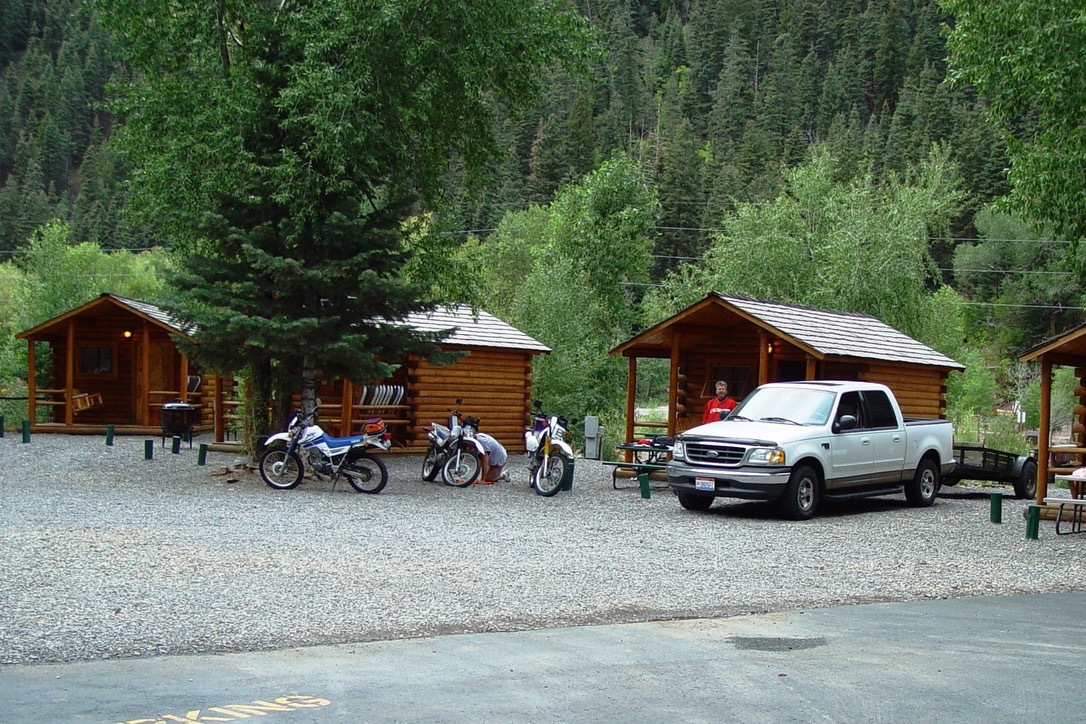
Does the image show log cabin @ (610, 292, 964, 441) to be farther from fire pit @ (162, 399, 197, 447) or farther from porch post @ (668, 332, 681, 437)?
fire pit @ (162, 399, 197, 447)

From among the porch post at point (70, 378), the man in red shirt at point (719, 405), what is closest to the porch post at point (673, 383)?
the man in red shirt at point (719, 405)

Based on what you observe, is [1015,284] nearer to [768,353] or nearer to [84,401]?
[768,353]

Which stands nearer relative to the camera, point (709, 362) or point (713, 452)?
point (713, 452)

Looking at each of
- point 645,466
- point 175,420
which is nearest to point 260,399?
point 175,420

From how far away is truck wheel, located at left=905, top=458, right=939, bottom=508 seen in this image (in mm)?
19625

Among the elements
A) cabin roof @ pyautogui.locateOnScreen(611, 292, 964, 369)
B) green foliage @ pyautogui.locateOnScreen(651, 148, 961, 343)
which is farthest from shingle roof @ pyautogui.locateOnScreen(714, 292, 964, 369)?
green foliage @ pyautogui.locateOnScreen(651, 148, 961, 343)

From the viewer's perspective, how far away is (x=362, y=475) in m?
19.6

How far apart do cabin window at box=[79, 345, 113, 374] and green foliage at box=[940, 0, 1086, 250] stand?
2609cm

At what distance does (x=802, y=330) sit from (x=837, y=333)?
1700 millimetres

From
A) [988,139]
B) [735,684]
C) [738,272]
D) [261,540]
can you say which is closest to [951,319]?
[738,272]

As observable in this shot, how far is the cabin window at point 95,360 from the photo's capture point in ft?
116

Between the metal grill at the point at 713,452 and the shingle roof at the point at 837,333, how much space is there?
4713 mm

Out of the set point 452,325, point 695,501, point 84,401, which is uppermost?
point 452,325

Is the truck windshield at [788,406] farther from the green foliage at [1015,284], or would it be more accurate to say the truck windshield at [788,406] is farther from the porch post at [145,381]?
the green foliage at [1015,284]
